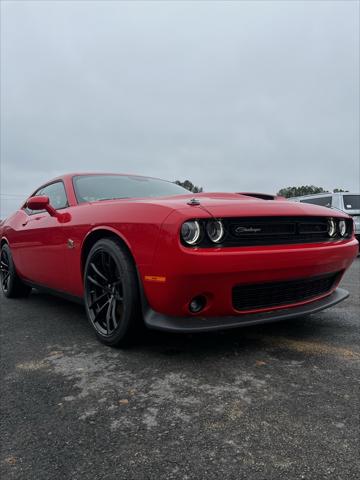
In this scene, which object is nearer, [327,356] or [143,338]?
[327,356]

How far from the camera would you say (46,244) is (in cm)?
357

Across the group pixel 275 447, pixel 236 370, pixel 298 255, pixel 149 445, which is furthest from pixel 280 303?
pixel 149 445

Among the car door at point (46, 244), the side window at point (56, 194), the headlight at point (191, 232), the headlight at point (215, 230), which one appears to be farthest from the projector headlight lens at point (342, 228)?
the side window at point (56, 194)

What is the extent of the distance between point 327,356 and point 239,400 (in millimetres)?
786

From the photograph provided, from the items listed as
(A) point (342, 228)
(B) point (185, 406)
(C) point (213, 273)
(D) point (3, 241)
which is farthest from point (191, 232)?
(D) point (3, 241)

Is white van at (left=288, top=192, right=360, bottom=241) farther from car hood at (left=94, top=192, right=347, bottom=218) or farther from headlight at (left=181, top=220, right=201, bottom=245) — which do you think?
headlight at (left=181, top=220, right=201, bottom=245)

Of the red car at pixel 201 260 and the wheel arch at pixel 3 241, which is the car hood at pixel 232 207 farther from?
the wheel arch at pixel 3 241

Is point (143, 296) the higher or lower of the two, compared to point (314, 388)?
higher

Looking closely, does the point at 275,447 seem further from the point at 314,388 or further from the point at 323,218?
the point at 323,218

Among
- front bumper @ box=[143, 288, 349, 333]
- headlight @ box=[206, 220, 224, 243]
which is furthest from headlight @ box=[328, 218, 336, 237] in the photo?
headlight @ box=[206, 220, 224, 243]

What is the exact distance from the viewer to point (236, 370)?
7.14 feet

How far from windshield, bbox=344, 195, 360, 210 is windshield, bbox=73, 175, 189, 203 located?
25.9ft

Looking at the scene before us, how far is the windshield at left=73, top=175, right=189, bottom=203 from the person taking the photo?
11.2 feet

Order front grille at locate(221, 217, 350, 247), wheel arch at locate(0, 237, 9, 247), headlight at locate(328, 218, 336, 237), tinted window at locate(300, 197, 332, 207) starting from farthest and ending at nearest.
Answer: tinted window at locate(300, 197, 332, 207), wheel arch at locate(0, 237, 9, 247), headlight at locate(328, 218, 336, 237), front grille at locate(221, 217, 350, 247)
